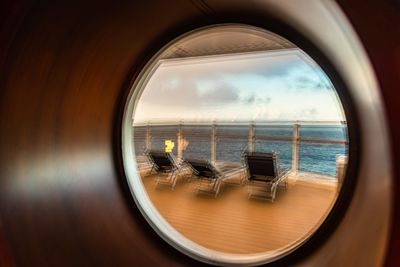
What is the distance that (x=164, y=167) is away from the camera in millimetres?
5379

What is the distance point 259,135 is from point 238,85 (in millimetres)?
8464

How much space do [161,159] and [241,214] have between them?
1848mm

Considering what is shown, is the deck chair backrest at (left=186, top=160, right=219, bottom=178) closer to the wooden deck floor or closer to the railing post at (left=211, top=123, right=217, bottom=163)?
the wooden deck floor

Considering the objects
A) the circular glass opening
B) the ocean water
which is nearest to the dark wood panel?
the circular glass opening

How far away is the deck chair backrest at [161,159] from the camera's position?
515cm

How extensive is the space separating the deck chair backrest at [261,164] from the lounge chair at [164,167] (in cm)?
123

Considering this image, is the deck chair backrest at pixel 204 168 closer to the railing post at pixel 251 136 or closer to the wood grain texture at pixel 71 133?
the railing post at pixel 251 136

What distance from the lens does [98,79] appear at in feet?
4.62

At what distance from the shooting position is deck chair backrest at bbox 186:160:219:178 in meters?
4.67

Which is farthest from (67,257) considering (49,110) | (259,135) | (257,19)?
(259,135)

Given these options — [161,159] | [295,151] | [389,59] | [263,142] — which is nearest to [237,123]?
[263,142]

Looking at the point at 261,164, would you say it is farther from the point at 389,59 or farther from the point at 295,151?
the point at 389,59

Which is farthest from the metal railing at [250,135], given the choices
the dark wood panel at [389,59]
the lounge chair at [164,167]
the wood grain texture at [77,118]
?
the dark wood panel at [389,59]

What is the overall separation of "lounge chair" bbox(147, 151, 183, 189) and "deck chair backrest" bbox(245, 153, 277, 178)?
4.05 ft
